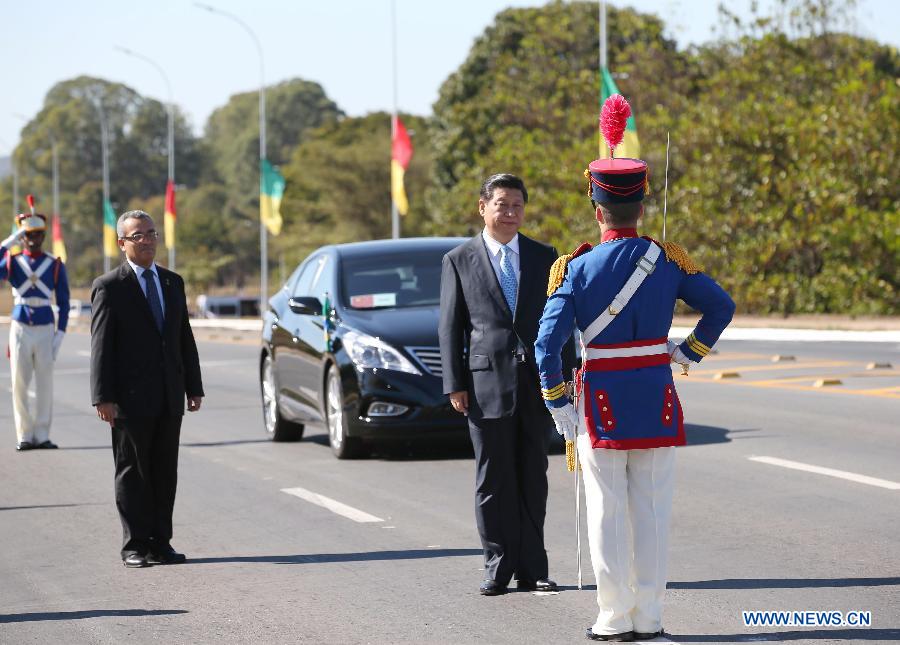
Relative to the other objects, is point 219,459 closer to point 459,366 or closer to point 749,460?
point 749,460

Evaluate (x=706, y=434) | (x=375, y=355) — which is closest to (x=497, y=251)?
(x=375, y=355)

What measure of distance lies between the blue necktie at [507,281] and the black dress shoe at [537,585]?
1249 millimetres

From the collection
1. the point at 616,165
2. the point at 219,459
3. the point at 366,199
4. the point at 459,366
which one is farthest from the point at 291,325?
the point at 366,199

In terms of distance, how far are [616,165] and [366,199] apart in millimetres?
67662

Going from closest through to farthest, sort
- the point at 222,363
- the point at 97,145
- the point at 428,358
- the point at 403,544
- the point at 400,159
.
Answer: the point at 403,544 < the point at 428,358 < the point at 222,363 < the point at 400,159 < the point at 97,145

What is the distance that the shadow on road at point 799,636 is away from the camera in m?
6.27

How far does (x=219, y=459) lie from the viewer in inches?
521

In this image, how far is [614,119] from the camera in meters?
6.45

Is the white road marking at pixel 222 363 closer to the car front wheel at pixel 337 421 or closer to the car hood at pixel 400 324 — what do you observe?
the car front wheel at pixel 337 421

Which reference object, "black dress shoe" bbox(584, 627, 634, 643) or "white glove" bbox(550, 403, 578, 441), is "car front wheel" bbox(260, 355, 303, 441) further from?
"black dress shoe" bbox(584, 627, 634, 643)

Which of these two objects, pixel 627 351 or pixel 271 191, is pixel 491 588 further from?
pixel 271 191

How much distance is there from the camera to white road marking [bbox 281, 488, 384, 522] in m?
9.83

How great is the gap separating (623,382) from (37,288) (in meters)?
9.03

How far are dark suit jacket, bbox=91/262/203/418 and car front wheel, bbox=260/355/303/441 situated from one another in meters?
5.67
